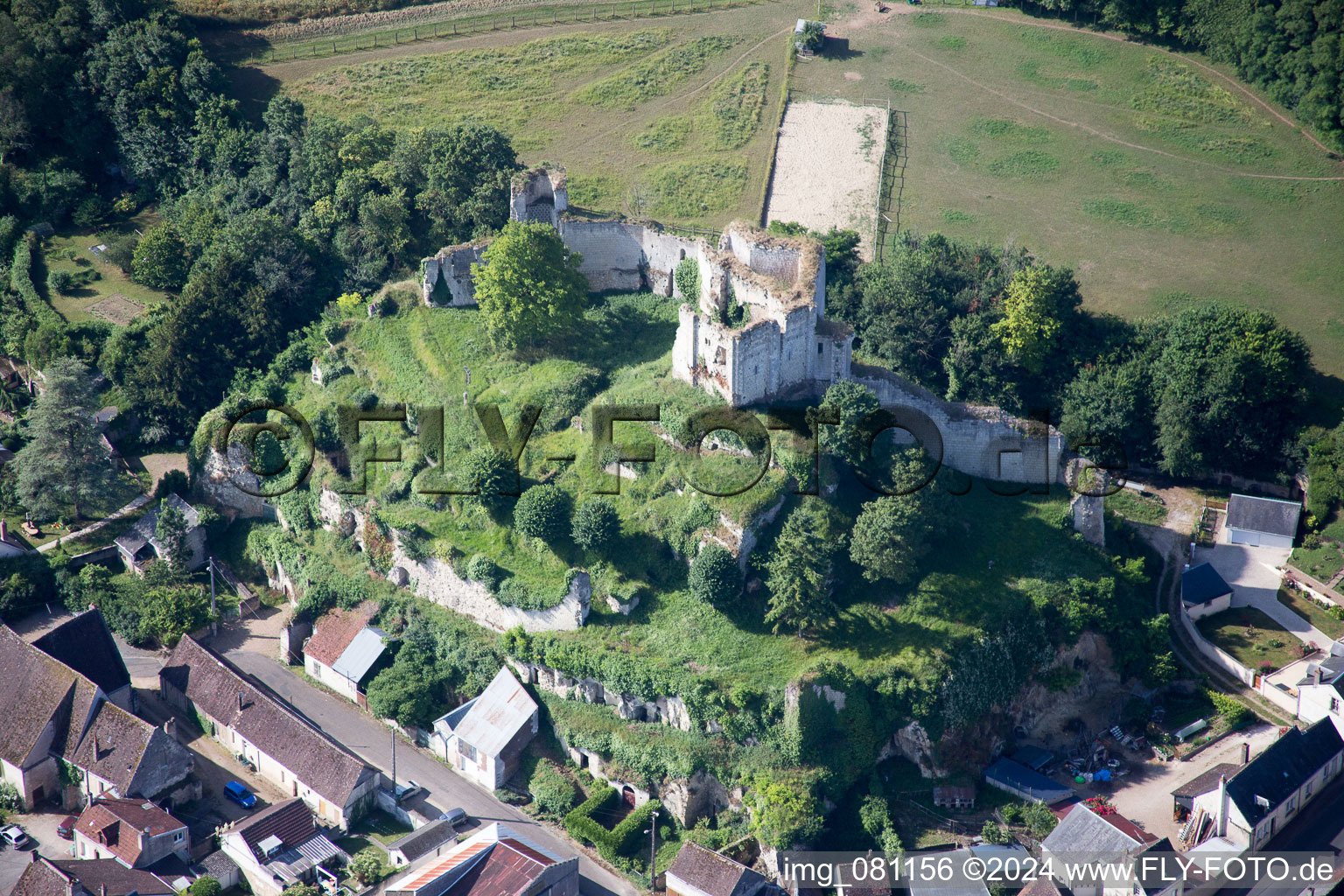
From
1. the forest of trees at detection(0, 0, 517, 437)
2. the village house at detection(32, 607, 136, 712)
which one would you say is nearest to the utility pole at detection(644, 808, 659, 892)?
the village house at detection(32, 607, 136, 712)

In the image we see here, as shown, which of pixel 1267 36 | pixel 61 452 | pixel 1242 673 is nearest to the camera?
pixel 1242 673

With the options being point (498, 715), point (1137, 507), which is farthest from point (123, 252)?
point (1137, 507)

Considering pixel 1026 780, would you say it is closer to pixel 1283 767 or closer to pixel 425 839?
pixel 1283 767

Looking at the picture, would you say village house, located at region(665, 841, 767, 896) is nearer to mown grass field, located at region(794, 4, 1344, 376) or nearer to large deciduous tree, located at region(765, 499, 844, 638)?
large deciduous tree, located at region(765, 499, 844, 638)

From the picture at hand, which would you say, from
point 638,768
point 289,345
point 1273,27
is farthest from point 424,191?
point 1273,27

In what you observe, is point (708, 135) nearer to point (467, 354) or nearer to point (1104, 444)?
point (467, 354)

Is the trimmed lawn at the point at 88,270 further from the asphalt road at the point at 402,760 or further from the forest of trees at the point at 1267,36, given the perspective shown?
the forest of trees at the point at 1267,36
